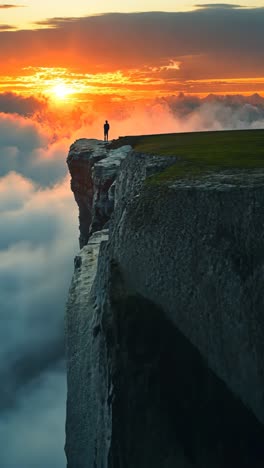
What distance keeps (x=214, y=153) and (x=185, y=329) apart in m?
13.7

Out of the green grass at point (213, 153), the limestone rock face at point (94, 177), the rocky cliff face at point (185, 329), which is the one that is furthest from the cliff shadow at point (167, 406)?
the limestone rock face at point (94, 177)

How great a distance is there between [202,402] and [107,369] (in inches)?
203

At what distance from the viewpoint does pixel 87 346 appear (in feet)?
130

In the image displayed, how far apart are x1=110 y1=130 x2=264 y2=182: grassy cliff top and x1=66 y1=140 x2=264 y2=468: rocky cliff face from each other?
218 cm

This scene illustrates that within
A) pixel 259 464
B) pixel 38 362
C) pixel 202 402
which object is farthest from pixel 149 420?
pixel 38 362

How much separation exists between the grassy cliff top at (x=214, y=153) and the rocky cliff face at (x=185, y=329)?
2175 mm

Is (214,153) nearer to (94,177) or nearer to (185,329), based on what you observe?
(185,329)

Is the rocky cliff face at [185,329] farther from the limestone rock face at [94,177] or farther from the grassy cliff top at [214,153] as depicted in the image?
the limestone rock face at [94,177]

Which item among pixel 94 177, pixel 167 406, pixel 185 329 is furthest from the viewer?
pixel 94 177

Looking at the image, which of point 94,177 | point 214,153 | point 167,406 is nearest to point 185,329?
point 167,406

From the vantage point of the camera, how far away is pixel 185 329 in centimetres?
3066

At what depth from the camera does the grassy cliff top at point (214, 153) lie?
35.8 m

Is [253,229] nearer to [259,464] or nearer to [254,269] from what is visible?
[254,269]

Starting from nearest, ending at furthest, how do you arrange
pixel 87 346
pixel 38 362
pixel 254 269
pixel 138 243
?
pixel 254 269, pixel 138 243, pixel 87 346, pixel 38 362
